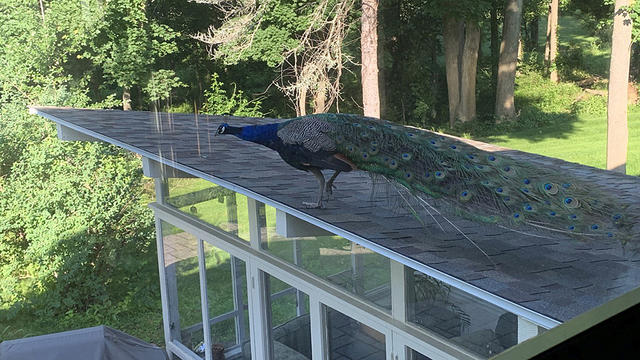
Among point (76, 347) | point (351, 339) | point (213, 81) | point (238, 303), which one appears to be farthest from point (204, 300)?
point (351, 339)

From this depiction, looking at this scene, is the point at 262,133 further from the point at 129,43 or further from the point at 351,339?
the point at 129,43

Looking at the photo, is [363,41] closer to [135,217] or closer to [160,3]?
[160,3]

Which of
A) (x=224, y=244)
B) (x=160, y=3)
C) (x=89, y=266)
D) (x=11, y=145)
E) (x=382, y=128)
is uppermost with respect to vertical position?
(x=160, y=3)

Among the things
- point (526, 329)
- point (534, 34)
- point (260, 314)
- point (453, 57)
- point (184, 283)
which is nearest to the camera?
point (526, 329)

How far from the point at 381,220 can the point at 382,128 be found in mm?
282

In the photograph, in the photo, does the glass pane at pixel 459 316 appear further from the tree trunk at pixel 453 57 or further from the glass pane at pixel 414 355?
the tree trunk at pixel 453 57

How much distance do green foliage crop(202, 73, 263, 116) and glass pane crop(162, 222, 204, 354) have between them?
0.67 metres

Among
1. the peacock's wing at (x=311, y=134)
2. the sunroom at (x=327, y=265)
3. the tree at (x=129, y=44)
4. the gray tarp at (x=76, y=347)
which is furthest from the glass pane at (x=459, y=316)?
the gray tarp at (x=76, y=347)

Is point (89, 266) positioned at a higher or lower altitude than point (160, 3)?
lower

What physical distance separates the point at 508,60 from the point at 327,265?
91 centimetres

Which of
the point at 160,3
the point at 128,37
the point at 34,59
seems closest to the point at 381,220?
the point at 160,3

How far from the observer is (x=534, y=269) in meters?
1.30

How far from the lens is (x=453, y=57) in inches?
75.1

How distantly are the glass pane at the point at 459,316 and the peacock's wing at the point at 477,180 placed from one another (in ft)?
0.71
